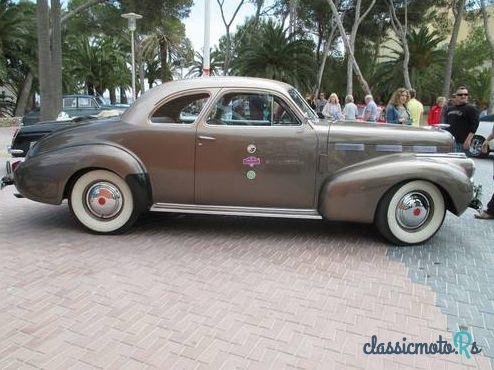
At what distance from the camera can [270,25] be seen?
87.4ft

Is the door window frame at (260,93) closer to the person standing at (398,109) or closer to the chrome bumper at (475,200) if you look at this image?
the chrome bumper at (475,200)

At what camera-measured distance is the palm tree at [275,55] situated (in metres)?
26.7

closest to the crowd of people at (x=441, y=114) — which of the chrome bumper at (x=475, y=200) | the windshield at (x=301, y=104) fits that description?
the chrome bumper at (x=475, y=200)

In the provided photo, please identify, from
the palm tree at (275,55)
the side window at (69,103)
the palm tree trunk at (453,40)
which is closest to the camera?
the side window at (69,103)

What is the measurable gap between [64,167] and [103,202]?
544mm

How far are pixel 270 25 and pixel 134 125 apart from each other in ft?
75.8

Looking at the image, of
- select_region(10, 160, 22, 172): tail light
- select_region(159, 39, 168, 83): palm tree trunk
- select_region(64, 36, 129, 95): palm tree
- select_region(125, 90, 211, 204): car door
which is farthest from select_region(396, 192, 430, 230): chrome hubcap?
select_region(64, 36, 129, 95): palm tree

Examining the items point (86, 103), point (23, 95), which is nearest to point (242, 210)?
point (86, 103)

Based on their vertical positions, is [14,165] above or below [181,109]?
below

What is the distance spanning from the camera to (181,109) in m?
5.23

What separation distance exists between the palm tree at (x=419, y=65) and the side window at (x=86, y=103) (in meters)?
21.7

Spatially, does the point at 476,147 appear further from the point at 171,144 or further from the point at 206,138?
the point at 171,144

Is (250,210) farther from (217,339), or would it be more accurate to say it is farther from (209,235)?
(217,339)

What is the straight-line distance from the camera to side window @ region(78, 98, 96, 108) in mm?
16375
